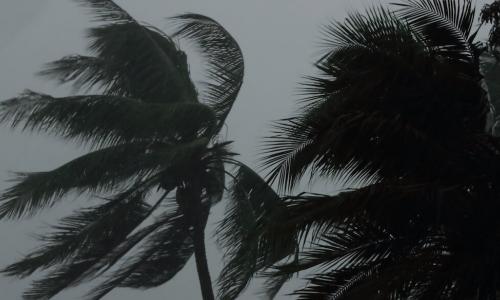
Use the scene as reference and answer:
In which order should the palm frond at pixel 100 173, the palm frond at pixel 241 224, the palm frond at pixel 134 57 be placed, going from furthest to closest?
the palm frond at pixel 134 57 < the palm frond at pixel 100 173 < the palm frond at pixel 241 224

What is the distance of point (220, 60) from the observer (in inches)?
743

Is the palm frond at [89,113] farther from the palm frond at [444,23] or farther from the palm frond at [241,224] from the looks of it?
the palm frond at [444,23]

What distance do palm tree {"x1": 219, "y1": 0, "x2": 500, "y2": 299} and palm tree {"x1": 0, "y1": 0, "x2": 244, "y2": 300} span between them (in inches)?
315

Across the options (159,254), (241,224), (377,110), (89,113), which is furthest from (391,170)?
(159,254)

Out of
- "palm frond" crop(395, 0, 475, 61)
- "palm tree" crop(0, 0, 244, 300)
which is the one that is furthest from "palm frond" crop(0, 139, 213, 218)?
"palm frond" crop(395, 0, 475, 61)

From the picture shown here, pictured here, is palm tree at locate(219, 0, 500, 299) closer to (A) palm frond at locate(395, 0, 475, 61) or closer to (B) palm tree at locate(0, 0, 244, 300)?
(A) palm frond at locate(395, 0, 475, 61)

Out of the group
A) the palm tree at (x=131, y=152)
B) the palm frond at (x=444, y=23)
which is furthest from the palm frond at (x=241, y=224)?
the palm frond at (x=444, y=23)

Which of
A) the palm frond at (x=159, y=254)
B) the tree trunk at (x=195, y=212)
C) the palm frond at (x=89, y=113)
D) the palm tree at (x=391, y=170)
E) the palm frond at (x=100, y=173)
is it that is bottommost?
the palm frond at (x=159, y=254)

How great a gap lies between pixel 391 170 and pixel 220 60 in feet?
33.9

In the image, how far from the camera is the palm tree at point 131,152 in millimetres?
17391

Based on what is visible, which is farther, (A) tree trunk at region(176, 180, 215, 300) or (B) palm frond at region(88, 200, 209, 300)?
(B) palm frond at region(88, 200, 209, 300)

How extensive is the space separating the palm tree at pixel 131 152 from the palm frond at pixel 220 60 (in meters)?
0.02

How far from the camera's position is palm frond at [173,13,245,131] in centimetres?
1881

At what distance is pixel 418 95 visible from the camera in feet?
29.0
